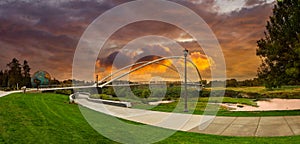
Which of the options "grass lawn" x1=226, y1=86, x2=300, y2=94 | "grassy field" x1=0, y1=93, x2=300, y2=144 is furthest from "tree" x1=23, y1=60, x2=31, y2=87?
"grassy field" x1=0, y1=93, x2=300, y2=144

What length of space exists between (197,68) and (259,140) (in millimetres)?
20655

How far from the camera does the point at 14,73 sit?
4616cm

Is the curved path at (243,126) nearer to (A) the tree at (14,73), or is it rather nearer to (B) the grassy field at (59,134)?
(B) the grassy field at (59,134)

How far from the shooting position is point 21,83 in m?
45.6

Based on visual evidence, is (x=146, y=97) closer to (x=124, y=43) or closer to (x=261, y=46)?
(x=124, y=43)

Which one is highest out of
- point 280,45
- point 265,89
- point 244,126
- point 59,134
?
point 280,45

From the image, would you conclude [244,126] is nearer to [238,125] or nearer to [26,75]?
[238,125]

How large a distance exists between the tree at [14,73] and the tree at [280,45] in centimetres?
3863

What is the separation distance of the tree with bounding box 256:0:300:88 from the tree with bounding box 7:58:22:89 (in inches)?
1521

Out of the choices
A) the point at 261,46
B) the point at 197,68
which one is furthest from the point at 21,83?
the point at 261,46

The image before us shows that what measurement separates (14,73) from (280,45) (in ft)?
136

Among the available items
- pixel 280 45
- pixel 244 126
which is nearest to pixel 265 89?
pixel 280 45

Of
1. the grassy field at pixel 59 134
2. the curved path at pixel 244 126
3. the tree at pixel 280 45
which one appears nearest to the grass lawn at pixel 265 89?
the tree at pixel 280 45

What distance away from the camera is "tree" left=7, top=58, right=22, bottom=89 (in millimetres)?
44828
